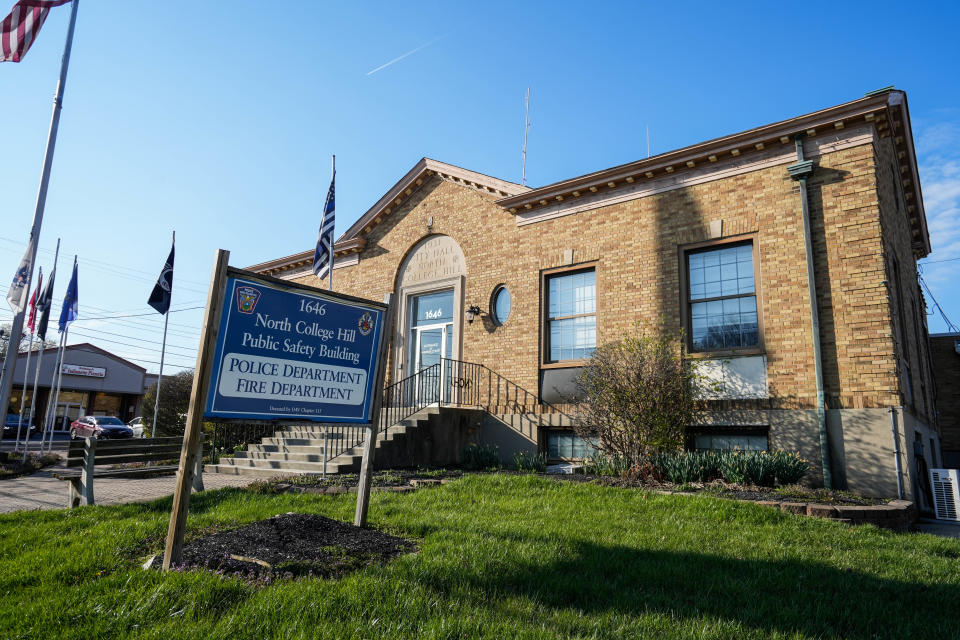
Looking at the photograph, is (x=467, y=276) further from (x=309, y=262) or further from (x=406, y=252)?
(x=309, y=262)

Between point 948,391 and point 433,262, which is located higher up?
point 433,262

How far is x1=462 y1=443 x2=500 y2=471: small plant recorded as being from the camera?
38.4ft

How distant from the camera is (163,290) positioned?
17.3 m

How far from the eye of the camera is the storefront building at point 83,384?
45.4 metres

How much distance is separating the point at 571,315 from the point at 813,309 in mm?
4655

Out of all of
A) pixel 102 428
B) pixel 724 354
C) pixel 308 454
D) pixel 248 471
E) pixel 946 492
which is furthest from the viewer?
pixel 102 428

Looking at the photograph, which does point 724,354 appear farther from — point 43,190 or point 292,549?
point 43,190

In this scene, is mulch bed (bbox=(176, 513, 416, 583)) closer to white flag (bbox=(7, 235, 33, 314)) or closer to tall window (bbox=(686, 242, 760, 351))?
white flag (bbox=(7, 235, 33, 314))

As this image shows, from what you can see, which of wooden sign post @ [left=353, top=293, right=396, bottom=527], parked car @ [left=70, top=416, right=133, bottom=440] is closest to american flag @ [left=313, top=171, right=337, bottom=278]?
wooden sign post @ [left=353, top=293, right=396, bottom=527]

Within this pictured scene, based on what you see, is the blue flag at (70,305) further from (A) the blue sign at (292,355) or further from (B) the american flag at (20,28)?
(A) the blue sign at (292,355)

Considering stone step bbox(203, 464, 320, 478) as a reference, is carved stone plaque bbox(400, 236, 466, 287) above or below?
above

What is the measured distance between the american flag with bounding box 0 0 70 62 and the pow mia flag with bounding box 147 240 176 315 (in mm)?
9154

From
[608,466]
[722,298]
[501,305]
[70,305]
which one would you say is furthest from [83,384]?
[722,298]

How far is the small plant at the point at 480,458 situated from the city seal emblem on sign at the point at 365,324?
6758 millimetres
